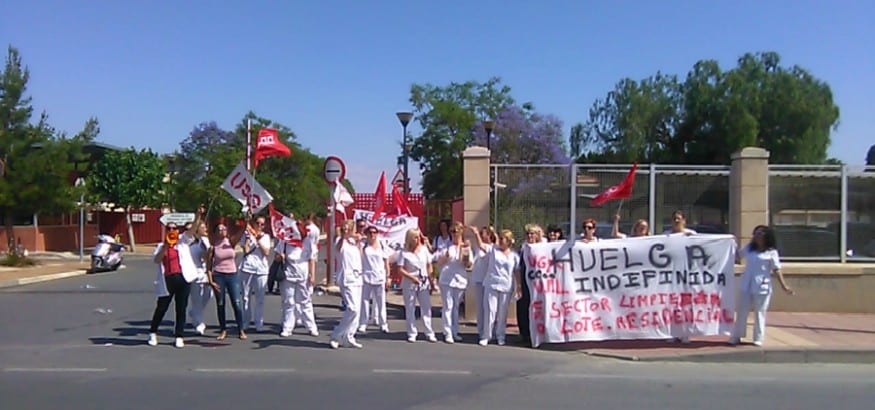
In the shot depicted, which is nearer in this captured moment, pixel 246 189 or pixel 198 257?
pixel 198 257

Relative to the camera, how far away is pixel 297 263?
11.2 metres

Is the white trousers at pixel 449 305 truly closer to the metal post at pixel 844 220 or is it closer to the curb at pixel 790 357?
the curb at pixel 790 357

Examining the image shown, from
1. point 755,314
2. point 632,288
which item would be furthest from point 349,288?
point 755,314

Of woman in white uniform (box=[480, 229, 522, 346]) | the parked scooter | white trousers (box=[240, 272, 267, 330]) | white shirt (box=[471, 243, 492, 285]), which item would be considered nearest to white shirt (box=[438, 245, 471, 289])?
white shirt (box=[471, 243, 492, 285])

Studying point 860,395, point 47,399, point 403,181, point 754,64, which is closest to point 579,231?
point 860,395

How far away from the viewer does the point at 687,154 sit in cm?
5197

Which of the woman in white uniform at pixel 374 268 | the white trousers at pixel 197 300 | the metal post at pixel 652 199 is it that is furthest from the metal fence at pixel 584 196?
the white trousers at pixel 197 300

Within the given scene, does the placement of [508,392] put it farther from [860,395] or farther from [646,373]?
[860,395]

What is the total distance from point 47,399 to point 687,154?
49442 millimetres

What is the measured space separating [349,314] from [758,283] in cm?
544

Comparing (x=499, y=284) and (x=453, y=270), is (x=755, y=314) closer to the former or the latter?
(x=499, y=284)

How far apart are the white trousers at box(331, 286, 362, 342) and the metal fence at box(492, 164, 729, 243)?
402 centimetres

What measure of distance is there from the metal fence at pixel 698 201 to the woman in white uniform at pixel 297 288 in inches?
146

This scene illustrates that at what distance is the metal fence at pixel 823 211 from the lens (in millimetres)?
13578
